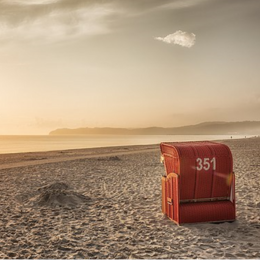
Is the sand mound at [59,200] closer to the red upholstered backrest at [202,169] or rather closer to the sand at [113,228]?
the sand at [113,228]

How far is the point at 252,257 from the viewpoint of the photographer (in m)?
→ 6.01

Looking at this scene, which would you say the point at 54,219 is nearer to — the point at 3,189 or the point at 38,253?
the point at 38,253

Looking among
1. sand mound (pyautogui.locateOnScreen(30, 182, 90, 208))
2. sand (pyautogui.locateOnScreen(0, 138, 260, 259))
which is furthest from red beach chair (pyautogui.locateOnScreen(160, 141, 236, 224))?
sand mound (pyautogui.locateOnScreen(30, 182, 90, 208))

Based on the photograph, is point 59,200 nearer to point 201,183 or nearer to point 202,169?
point 201,183

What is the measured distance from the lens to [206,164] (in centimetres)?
783

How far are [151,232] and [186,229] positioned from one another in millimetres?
882

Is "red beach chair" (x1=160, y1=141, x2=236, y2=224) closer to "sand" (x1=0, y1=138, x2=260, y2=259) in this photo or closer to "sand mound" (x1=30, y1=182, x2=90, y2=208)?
"sand" (x1=0, y1=138, x2=260, y2=259)

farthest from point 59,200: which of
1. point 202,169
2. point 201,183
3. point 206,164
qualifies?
point 206,164

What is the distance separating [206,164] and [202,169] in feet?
0.54

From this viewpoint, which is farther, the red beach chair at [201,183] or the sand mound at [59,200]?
the sand mound at [59,200]

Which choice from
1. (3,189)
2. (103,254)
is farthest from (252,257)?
(3,189)

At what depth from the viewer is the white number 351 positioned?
7.79m

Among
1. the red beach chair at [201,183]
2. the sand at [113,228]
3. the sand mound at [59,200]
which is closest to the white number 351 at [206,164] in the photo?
the red beach chair at [201,183]

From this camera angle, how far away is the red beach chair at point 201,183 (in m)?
7.77
